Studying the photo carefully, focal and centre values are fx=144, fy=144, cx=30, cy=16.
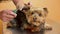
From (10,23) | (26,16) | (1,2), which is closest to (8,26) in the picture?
(10,23)

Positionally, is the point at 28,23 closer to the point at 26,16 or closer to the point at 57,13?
the point at 26,16

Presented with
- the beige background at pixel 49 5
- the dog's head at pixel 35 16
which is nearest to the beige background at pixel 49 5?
the beige background at pixel 49 5

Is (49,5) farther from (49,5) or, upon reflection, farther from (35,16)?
(35,16)

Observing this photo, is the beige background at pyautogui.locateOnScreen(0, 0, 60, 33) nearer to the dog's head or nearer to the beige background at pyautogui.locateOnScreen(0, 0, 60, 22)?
the beige background at pyautogui.locateOnScreen(0, 0, 60, 22)

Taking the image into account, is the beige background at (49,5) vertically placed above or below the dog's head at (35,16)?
above

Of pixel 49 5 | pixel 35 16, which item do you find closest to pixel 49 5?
pixel 49 5

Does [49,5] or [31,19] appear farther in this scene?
[49,5]

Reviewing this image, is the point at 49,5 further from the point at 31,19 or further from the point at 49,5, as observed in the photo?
the point at 31,19

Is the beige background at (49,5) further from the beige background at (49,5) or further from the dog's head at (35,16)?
the dog's head at (35,16)

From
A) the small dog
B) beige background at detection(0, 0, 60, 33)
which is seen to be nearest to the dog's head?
the small dog

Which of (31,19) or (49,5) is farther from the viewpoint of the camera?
(49,5)
